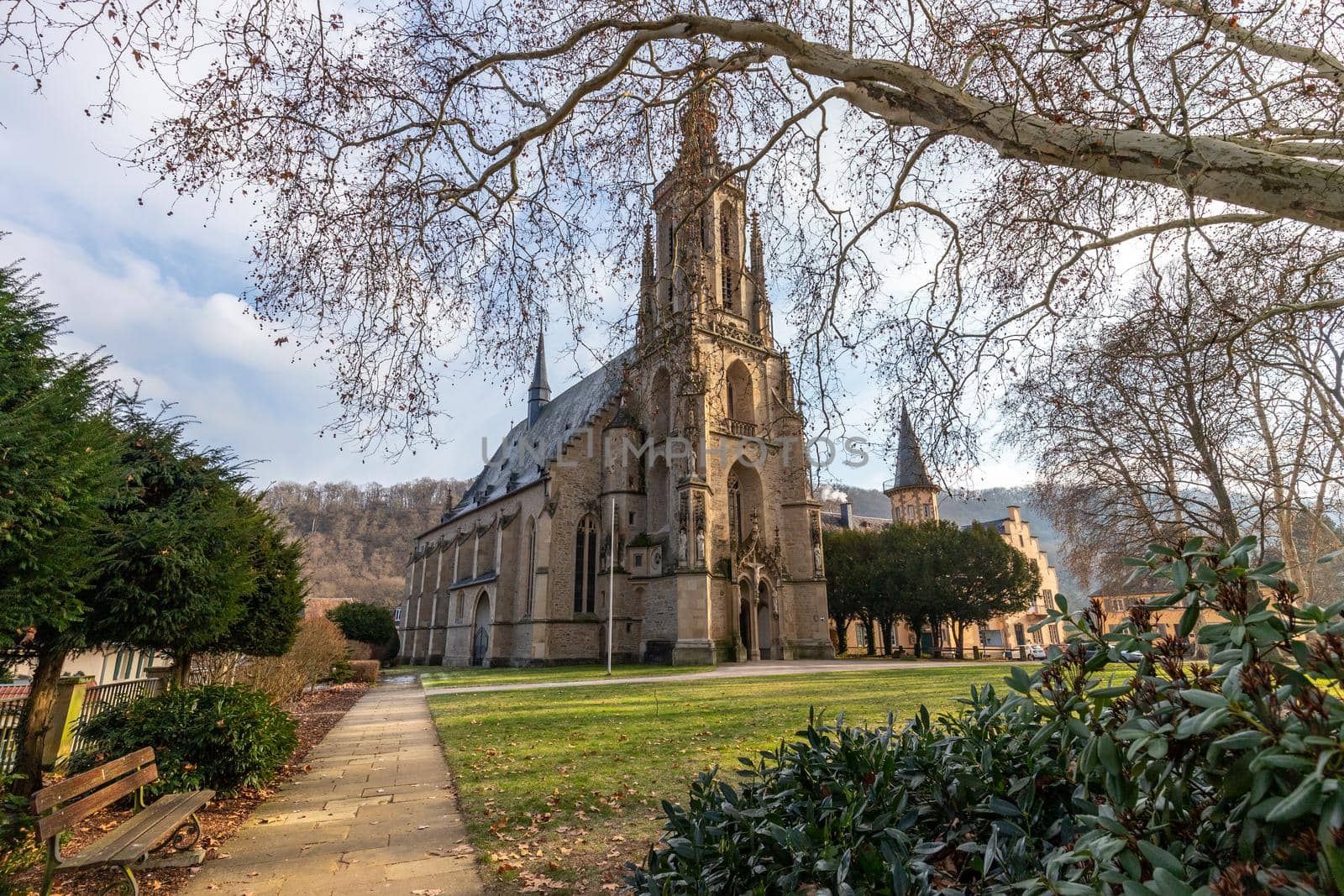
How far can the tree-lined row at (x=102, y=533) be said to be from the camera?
4.71 meters

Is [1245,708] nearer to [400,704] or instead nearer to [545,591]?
[400,704]

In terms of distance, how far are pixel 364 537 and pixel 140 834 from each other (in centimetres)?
7327

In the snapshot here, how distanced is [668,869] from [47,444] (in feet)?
A: 17.3

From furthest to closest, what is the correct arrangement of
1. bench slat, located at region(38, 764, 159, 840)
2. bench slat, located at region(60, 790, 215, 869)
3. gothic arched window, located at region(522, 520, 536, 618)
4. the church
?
gothic arched window, located at region(522, 520, 536, 618), the church, bench slat, located at region(60, 790, 215, 869), bench slat, located at region(38, 764, 159, 840)

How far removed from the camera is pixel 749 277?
7.84 meters

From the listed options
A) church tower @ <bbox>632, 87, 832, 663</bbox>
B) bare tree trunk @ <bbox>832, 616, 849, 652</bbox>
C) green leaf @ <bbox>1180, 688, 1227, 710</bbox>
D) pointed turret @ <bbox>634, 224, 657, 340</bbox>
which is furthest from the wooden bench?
bare tree trunk @ <bbox>832, 616, 849, 652</bbox>

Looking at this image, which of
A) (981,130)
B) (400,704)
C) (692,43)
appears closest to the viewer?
(981,130)

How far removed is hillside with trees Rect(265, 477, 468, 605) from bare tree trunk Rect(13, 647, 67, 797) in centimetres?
6089

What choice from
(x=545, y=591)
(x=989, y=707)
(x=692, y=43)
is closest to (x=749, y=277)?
(x=692, y=43)

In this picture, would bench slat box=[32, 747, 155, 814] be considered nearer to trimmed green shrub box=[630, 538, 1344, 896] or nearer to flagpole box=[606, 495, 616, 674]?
trimmed green shrub box=[630, 538, 1344, 896]

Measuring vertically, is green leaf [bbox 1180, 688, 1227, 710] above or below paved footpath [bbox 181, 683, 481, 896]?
above

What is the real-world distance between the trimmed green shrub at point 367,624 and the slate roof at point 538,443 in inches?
325

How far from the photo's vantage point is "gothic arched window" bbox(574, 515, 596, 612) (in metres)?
31.7

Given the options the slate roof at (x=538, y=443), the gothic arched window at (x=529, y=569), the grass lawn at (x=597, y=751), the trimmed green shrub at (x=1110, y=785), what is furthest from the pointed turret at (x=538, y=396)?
the trimmed green shrub at (x=1110, y=785)
